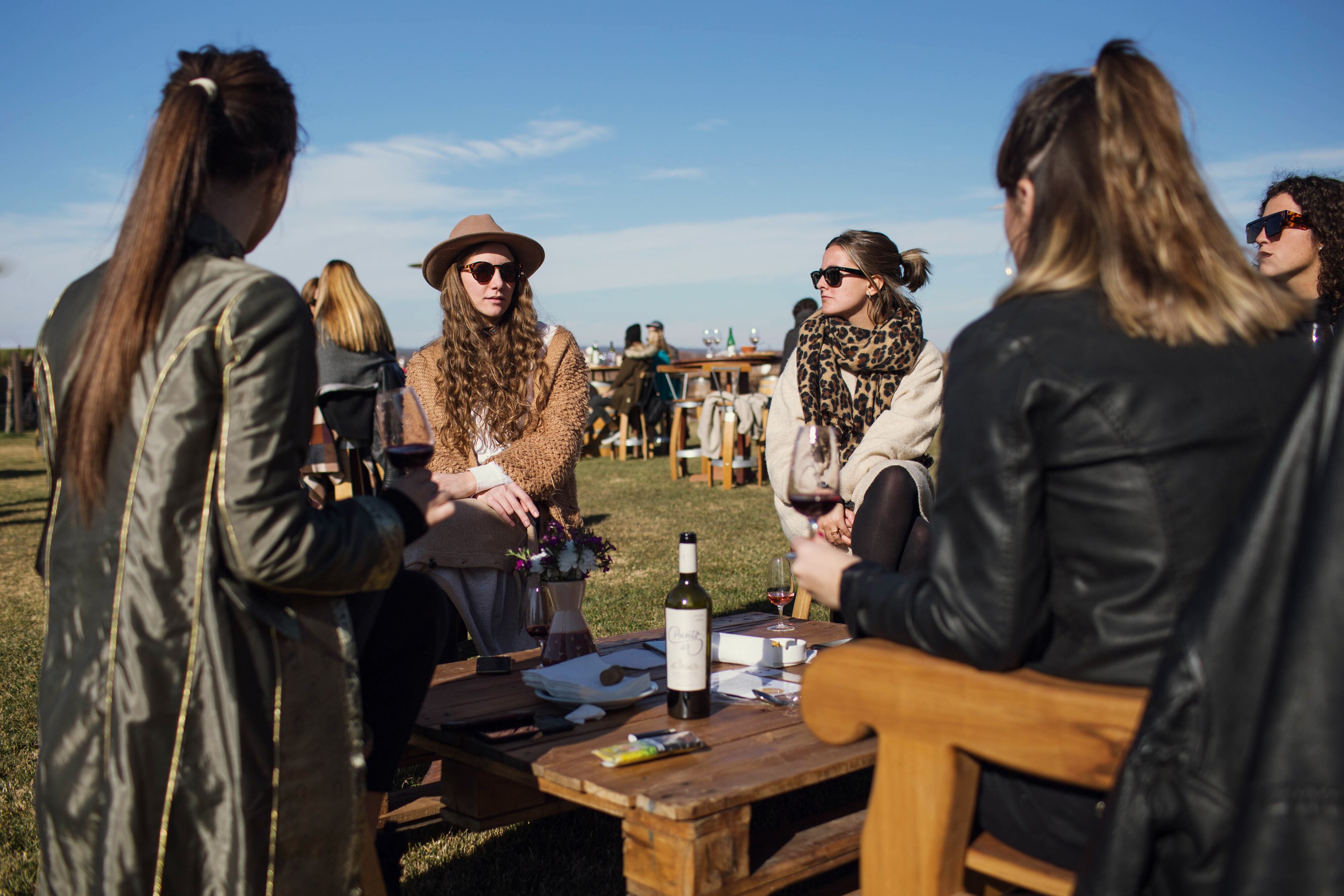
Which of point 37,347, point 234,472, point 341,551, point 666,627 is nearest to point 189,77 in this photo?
point 37,347

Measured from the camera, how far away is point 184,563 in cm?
165

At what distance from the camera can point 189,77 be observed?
1787 millimetres

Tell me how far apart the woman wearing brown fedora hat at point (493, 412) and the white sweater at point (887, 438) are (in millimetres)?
969

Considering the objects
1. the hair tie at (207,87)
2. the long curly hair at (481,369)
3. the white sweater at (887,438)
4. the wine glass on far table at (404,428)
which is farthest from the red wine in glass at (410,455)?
the white sweater at (887,438)

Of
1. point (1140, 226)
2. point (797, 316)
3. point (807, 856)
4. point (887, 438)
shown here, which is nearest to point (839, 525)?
point (887, 438)

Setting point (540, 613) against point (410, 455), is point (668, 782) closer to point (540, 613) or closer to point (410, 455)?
point (410, 455)

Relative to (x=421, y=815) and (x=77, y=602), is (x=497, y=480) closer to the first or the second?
(x=421, y=815)

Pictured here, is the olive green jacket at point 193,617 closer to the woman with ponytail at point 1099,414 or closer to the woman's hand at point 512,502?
the woman with ponytail at point 1099,414

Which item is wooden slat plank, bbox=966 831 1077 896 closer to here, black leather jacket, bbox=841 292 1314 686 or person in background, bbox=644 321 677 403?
black leather jacket, bbox=841 292 1314 686

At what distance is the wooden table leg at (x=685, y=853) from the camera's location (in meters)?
1.85

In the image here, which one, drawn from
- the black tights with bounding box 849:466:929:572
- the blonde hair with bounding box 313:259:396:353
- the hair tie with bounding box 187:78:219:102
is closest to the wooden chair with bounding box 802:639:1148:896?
the hair tie with bounding box 187:78:219:102

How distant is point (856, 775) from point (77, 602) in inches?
104

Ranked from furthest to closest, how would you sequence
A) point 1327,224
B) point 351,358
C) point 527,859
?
point 351,358 → point 1327,224 → point 527,859

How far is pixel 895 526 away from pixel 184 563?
2.89 meters
